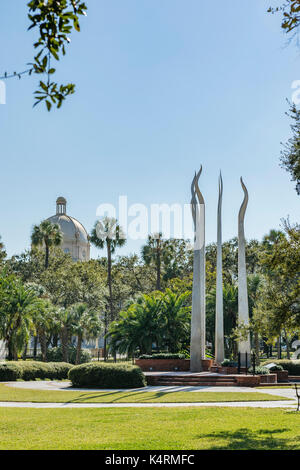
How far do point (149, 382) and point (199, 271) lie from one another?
23.9ft

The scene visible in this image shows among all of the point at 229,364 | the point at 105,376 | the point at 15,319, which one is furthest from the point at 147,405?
the point at 15,319

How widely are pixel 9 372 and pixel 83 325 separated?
40.7 ft

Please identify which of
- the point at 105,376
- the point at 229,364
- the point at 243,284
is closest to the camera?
the point at 105,376

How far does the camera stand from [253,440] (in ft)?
27.9

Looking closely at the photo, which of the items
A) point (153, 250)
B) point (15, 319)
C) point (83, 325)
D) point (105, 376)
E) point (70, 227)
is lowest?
point (105, 376)

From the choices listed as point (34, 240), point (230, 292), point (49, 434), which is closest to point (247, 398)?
point (49, 434)

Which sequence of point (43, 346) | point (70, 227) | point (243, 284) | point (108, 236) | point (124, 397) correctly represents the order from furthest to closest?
point (70, 227) → point (108, 236) → point (43, 346) → point (243, 284) → point (124, 397)

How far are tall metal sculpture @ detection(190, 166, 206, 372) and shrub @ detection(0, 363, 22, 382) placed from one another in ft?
30.9

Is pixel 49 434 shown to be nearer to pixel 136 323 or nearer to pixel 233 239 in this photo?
pixel 136 323

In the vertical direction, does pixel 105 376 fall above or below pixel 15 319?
below

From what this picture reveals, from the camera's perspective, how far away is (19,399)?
16922mm

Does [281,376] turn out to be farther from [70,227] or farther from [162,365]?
[70,227]

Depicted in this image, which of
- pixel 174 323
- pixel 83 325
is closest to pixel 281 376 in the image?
pixel 174 323

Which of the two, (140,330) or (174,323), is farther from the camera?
(174,323)
